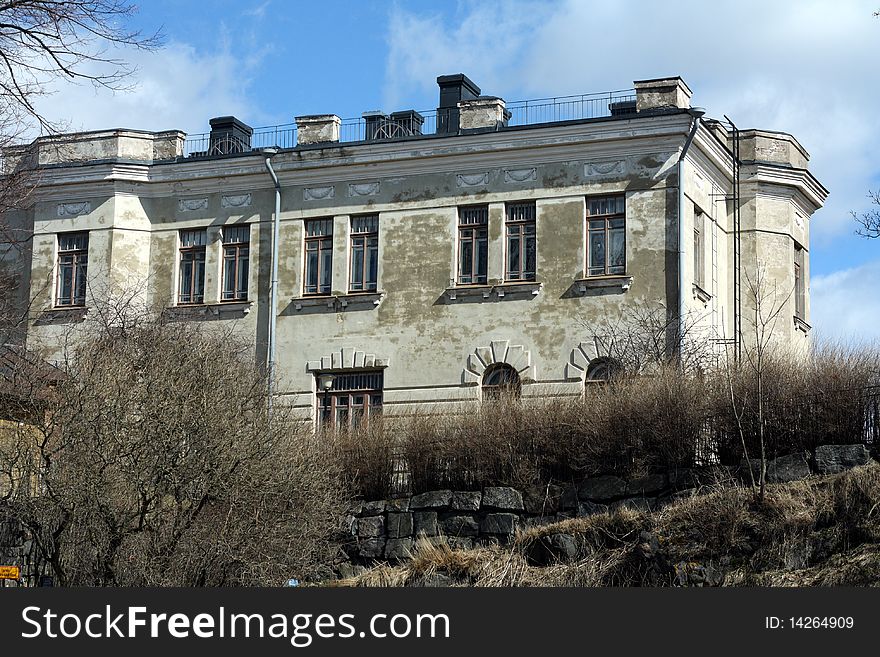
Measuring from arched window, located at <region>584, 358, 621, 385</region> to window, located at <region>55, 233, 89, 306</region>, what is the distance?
13.0m

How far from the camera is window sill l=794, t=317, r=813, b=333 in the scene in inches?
1425

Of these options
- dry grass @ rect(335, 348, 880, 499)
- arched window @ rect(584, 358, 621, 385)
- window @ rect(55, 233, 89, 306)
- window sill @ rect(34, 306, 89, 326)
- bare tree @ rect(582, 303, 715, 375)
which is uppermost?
window @ rect(55, 233, 89, 306)

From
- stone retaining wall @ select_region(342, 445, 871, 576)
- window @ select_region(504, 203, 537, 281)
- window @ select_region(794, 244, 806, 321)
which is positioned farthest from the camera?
window @ select_region(794, 244, 806, 321)

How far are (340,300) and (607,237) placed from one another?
6.56 meters

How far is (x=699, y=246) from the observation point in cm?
3350

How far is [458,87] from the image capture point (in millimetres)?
35781

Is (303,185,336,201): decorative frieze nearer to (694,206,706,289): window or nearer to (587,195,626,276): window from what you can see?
(587,195,626,276): window

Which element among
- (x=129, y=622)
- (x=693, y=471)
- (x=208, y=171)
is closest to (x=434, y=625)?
(x=129, y=622)

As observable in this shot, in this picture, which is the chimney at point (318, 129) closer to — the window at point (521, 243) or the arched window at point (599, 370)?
the window at point (521, 243)

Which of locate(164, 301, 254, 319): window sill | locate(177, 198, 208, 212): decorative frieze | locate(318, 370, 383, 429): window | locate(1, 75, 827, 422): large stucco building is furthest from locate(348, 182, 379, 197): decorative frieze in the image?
locate(318, 370, 383, 429): window

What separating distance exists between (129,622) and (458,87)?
23978mm

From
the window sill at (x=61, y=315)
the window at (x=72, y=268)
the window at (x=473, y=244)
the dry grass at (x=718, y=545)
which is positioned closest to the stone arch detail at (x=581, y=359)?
the window at (x=473, y=244)

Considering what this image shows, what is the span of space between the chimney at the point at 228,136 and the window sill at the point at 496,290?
301 inches

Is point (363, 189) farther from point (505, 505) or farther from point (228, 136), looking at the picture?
point (505, 505)
